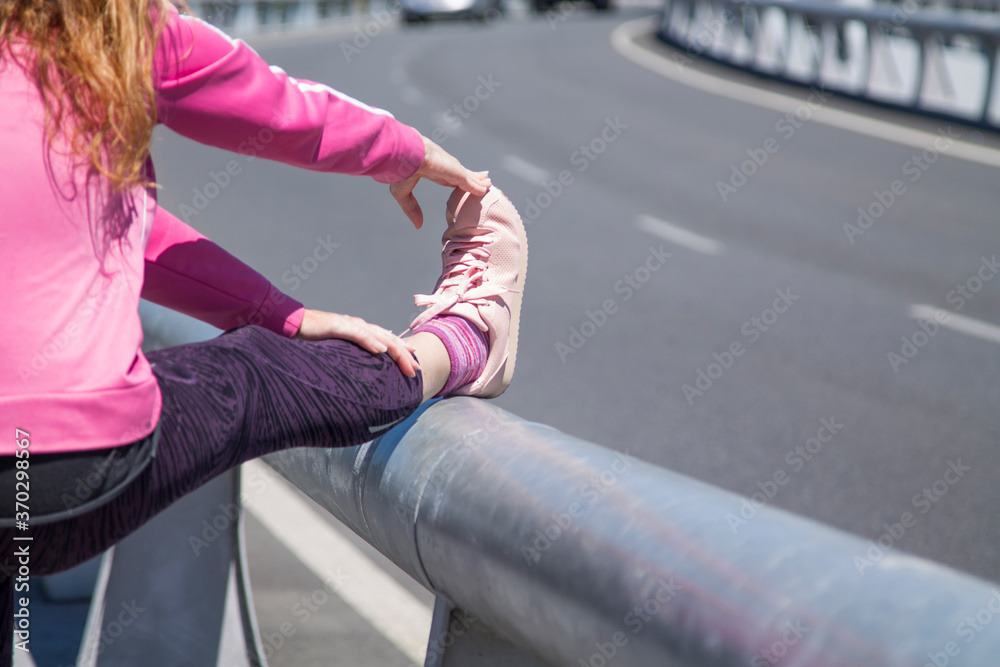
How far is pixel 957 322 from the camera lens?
7.02 meters

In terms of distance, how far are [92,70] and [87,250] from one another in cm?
22

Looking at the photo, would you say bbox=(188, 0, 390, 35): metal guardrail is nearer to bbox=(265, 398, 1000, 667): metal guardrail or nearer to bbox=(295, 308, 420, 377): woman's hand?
bbox=(295, 308, 420, 377): woman's hand

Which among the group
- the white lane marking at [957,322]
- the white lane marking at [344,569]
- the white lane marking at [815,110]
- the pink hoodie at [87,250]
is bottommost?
the white lane marking at [815,110]

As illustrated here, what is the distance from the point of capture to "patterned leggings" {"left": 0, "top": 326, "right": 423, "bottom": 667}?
148cm

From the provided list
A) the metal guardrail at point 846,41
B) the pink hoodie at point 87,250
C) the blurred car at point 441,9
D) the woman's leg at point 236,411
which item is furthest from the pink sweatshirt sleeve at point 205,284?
the blurred car at point 441,9

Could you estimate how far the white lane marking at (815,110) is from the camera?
13.4 m

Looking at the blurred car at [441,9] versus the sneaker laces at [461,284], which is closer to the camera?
the sneaker laces at [461,284]

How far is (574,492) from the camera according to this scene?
128 centimetres

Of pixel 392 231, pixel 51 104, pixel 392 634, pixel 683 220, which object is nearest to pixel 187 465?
pixel 51 104

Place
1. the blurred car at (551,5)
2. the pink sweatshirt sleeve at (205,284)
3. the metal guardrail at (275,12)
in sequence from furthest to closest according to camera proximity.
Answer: the blurred car at (551,5)
the metal guardrail at (275,12)
the pink sweatshirt sleeve at (205,284)

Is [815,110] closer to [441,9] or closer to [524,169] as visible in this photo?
[524,169]

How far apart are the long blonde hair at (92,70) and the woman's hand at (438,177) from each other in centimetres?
65

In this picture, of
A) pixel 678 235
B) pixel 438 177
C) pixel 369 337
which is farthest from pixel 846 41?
pixel 369 337

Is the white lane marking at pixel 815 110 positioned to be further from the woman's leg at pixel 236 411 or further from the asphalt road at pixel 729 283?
the woman's leg at pixel 236 411
